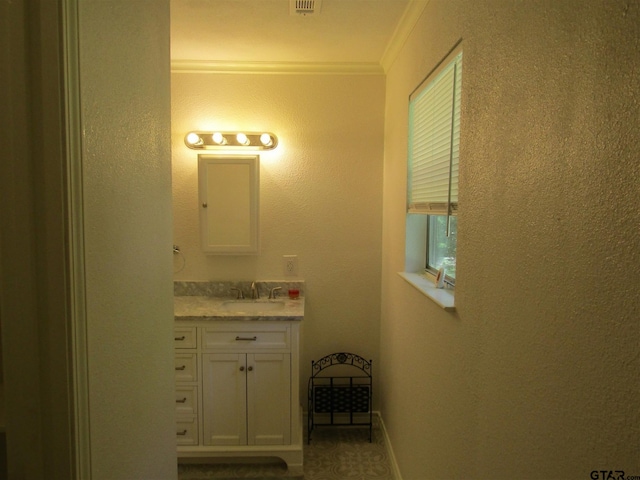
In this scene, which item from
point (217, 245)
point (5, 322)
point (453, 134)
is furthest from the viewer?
point (217, 245)

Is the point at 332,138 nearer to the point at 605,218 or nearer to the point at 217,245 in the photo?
the point at 217,245

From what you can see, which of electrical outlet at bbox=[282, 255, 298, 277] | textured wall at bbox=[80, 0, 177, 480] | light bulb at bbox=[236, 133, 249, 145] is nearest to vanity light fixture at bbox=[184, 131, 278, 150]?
light bulb at bbox=[236, 133, 249, 145]

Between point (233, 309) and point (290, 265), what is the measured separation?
0.48m

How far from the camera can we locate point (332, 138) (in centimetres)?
252

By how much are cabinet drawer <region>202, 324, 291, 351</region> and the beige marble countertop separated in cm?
6

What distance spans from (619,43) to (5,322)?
3.20 feet

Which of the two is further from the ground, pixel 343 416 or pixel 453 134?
pixel 453 134

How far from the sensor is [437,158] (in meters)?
1.48

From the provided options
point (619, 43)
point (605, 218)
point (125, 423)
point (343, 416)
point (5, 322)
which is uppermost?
point (619, 43)

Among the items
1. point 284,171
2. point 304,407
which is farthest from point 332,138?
point 304,407

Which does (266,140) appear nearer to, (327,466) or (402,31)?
(402,31)

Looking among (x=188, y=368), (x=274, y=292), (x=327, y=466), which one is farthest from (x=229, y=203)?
(x=327, y=466)

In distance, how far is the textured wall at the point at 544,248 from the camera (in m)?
0.54

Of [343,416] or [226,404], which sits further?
[343,416]
